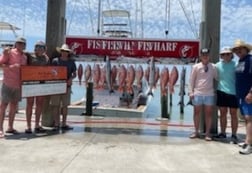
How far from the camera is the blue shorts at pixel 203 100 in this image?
830 centimetres

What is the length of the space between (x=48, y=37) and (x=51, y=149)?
3.16 metres

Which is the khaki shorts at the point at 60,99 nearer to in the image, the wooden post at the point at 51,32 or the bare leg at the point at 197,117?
the wooden post at the point at 51,32

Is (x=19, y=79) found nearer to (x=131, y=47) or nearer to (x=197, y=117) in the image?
(x=131, y=47)

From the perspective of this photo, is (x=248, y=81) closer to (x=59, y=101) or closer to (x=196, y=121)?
→ (x=196, y=121)

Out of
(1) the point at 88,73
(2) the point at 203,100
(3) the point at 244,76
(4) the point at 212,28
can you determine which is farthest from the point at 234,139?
(1) the point at 88,73

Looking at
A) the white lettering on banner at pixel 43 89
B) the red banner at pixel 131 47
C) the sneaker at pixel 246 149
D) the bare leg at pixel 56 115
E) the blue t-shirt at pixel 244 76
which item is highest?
the red banner at pixel 131 47

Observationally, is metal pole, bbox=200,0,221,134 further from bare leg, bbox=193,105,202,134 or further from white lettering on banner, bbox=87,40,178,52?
white lettering on banner, bbox=87,40,178,52

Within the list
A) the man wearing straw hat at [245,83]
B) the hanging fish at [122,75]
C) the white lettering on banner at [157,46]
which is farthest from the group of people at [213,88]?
the hanging fish at [122,75]

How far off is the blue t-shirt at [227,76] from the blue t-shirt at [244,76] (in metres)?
0.73

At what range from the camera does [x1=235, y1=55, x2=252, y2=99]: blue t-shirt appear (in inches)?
283

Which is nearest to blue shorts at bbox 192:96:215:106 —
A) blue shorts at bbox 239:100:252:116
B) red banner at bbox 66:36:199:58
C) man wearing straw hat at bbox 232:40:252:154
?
man wearing straw hat at bbox 232:40:252:154

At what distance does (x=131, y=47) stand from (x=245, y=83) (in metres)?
3.55

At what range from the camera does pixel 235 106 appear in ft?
26.7

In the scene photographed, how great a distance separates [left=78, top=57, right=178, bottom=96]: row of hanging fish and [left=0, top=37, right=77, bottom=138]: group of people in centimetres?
89
